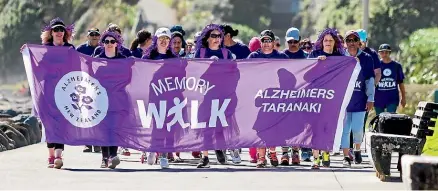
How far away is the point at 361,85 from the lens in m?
18.1

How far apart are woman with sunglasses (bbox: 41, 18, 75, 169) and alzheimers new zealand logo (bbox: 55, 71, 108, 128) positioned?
14.9 inches

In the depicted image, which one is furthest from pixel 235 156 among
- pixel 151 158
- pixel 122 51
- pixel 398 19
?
pixel 398 19

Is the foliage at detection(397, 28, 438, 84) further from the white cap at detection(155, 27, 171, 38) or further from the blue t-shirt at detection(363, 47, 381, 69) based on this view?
the white cap at detection(155, 27, 171, 38)

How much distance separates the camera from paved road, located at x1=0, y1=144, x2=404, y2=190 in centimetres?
1446

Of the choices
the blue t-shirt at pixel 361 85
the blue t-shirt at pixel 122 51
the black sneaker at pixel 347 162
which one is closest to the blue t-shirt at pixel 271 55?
the blue t-shirt at pixel 361 85

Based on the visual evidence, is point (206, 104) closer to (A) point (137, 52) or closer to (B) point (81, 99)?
(B) point (81, 99)

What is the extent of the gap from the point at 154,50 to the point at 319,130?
88.9 inches

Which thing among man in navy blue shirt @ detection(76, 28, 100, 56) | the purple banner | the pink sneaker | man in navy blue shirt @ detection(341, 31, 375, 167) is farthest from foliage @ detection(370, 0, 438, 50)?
the pink sneaker

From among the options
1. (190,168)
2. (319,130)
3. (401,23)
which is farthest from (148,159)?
(401,23)

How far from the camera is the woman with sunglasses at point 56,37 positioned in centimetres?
1731

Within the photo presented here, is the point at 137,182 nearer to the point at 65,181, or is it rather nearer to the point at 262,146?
the point at 65,181

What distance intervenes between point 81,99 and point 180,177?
2.31 metres

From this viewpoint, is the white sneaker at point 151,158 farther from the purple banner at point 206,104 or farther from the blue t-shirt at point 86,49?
the blue t-shirt at point 86,49

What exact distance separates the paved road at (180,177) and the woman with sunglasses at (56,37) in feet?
0.69
